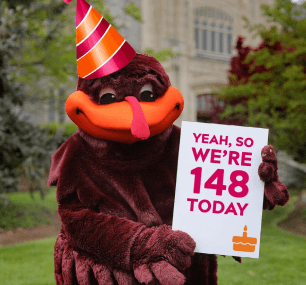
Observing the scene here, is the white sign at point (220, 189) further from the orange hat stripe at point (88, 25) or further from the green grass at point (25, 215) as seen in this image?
the green grass at point (25, 215)

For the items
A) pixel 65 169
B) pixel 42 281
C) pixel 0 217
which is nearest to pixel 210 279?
pixel 65 169

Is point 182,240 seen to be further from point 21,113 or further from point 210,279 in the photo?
point 21,113

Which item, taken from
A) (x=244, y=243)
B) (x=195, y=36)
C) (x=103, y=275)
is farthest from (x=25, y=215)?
(x=195, y=36)

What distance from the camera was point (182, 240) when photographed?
4.64 ft

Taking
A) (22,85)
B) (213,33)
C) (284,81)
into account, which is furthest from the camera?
(213,33)

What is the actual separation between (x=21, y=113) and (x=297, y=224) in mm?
5899

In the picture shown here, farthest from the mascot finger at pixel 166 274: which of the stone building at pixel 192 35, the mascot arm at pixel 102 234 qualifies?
the stone building at pixel 192 35

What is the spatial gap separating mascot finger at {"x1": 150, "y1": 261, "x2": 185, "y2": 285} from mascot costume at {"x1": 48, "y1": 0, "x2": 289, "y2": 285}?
0.02 metres

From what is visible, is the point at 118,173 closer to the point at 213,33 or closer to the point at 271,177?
the point at 271,177

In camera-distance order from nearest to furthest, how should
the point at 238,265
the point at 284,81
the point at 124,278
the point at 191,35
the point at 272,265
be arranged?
the point at 124,278, the point at 272,265, the point at 238,265, the point at 284,81, the point at 191,35

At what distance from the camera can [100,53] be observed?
164 centimetres

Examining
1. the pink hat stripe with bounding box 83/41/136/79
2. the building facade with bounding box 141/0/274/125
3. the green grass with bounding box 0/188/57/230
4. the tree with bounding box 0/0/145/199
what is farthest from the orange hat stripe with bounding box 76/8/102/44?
the building facade with bounding box 141/0/274/125

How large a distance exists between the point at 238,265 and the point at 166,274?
3.71 meters

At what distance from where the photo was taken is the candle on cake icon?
57.6 inches
